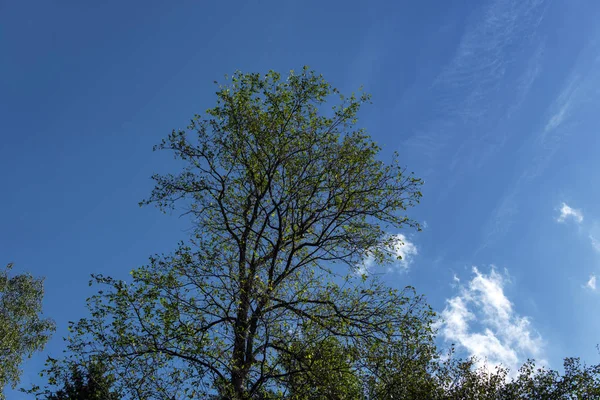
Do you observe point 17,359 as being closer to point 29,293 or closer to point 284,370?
A: point 29,293

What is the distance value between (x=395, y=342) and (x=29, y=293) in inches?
1293

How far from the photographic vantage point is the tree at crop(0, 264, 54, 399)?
34.3 meters

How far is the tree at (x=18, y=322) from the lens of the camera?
34.3 metres

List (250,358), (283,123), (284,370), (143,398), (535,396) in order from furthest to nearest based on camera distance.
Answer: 1. (535,396)
2. (283,123)
3. (284,370)
4. (250,358)
5. (143,398)

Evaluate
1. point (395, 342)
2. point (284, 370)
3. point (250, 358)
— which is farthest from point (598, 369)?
point (250, 358)

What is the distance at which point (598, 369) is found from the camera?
89.9ft

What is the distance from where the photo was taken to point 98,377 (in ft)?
50.2

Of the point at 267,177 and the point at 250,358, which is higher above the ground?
the point at 267,177

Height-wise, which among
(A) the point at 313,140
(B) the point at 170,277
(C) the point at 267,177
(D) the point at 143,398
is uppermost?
(A) the point at 313,140

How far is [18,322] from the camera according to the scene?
122 feet

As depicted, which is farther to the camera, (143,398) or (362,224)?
(362,224)

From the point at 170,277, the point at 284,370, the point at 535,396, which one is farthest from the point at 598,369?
the point at 170,277

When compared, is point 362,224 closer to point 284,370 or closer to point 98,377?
point 284,370

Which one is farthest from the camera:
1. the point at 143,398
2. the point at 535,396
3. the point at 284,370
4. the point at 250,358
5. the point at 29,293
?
the point at 29,293
